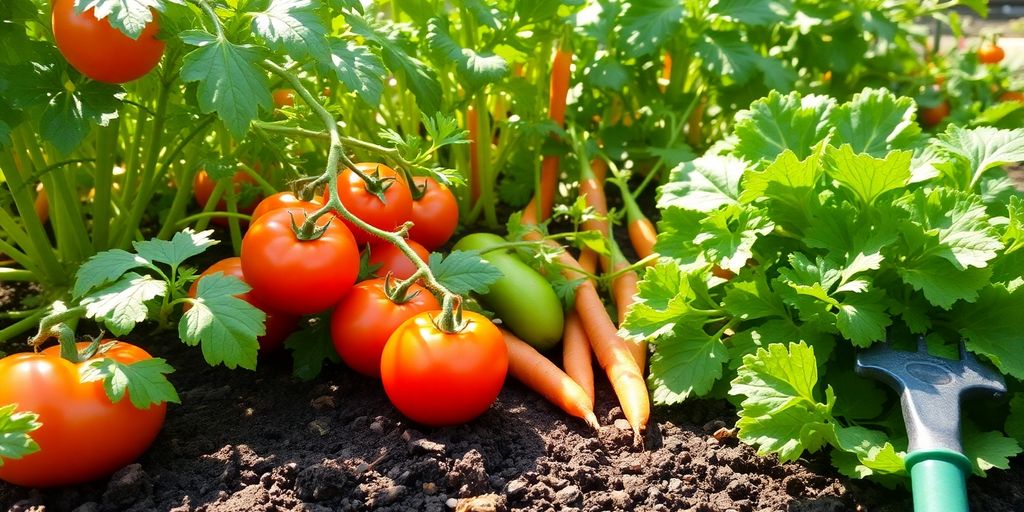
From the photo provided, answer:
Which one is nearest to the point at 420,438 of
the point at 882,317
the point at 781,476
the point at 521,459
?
the point at 521,459

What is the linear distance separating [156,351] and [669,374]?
1.19 m

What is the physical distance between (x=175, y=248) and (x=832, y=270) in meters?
1.28

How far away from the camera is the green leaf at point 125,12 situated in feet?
5.12

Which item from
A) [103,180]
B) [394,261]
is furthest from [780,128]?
[103,180]

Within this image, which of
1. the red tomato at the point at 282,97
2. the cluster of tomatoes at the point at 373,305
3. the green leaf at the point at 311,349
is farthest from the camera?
the red tomato at the point at 282,97

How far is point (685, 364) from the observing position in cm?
195

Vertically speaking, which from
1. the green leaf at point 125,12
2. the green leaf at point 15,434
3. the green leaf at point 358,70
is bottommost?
the green leaf at point 15,434

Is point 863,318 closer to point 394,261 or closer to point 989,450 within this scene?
point 989,450

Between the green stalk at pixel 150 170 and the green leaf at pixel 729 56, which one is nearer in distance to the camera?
the green stalk at pixel 150 170

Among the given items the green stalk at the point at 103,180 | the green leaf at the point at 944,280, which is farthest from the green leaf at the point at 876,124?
the green stalk at the point at 103,180

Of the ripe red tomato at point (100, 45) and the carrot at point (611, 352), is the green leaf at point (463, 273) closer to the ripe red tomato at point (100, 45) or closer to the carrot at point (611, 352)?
the carrot at point (611, 352)

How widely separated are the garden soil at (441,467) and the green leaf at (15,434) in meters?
0.22

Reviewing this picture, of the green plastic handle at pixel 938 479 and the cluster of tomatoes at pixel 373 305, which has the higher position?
the cluster of tomatoes at pixel 373 305

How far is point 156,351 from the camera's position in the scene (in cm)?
217
